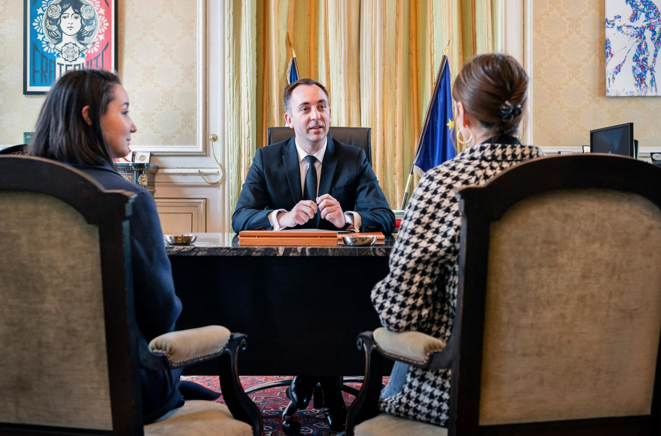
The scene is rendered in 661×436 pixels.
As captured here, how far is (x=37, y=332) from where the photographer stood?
1.04 metres

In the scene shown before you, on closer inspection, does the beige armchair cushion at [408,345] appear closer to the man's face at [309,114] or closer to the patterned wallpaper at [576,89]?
the man's face at [309,114]

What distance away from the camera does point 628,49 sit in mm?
4551

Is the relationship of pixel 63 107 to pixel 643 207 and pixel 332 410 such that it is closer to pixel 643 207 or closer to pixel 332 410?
pixel 643 207

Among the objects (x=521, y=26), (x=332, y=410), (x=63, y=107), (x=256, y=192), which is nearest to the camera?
(x=63, y=107)

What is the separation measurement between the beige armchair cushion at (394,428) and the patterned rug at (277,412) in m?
0.97

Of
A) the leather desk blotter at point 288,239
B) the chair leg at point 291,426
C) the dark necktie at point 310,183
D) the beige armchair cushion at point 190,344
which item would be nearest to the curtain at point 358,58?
the dark necktie at point 310,183

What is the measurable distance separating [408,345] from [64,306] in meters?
0.62

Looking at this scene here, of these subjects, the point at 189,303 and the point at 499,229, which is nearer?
the point at 499,229

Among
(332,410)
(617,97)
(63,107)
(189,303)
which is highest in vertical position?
(617,97)

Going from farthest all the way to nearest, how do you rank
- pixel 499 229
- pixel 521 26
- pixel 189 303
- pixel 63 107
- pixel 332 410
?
pixel 521 26
pixel 332 410
pixel 189 303
pixel 63 107
pixel 499 229

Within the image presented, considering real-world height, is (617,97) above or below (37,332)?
above

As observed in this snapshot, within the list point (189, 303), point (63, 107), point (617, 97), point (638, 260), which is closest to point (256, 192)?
point (189, 303)

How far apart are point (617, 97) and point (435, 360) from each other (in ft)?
13.8

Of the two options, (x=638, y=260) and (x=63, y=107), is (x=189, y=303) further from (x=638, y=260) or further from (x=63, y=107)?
(x=638, y=260)
